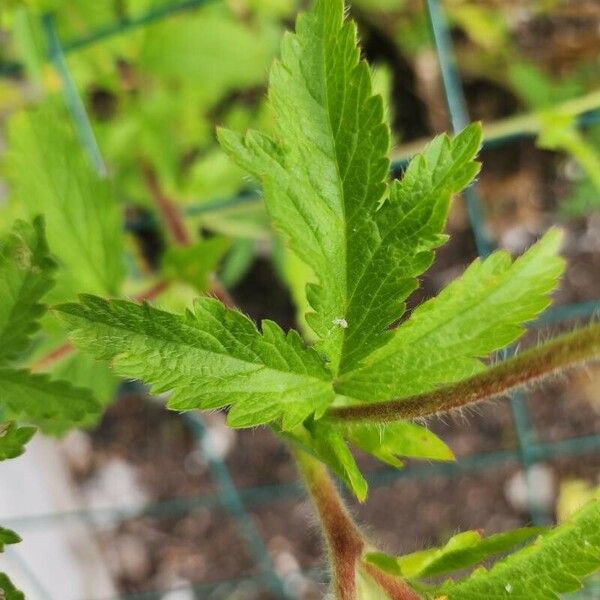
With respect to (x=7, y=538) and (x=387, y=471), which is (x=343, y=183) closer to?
(x=7, y=538)

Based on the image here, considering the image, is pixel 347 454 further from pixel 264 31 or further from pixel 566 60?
pixel 566 60

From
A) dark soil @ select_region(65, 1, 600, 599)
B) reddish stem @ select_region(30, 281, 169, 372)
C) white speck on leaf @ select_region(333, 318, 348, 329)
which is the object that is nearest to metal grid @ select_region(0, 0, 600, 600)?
dark soil @ select_region(65, 1, 600, 599)

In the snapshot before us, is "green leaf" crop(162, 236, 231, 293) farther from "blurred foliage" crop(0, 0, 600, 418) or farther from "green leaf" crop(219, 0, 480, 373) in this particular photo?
"green leaf" crop(219, 0, 480, 373)

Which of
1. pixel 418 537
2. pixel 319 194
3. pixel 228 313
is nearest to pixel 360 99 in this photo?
pixel 319 194

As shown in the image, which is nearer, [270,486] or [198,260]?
[198,260]

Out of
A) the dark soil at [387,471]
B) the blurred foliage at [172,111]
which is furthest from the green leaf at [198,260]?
the dark soil at [387,471]

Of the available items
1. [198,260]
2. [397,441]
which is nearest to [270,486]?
[198,260]
